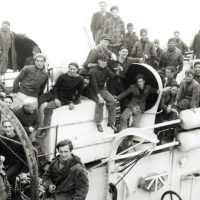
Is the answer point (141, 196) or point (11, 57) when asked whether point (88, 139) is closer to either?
point (141, 196)

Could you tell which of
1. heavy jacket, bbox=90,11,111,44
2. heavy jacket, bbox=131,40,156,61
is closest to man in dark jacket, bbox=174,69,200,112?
heavy jacket, bbox=131,40,156,61

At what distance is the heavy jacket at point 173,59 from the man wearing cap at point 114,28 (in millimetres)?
1223

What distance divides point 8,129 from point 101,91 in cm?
242

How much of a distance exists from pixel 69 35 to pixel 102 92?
561 cm

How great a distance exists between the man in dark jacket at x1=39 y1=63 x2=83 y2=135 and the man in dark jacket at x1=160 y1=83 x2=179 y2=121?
6.70ft

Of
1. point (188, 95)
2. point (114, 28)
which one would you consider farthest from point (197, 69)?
point (114, 28)

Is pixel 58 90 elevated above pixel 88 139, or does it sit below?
above

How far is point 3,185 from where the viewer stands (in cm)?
523

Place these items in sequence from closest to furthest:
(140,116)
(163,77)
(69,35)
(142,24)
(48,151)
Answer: (48,151) → (140,116) → (163,77) → (69,35) → (142,24)

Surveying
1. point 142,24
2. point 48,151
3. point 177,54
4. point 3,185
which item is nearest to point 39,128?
point 48,151

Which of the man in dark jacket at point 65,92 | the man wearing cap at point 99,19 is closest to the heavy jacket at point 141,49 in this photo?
the man wearing cap at point 99,19

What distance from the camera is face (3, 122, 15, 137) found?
610 centimetres

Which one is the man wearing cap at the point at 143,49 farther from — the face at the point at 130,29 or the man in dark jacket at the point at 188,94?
the man in dark jacket at the point at 188,94

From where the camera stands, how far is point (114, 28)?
10.6 meters
